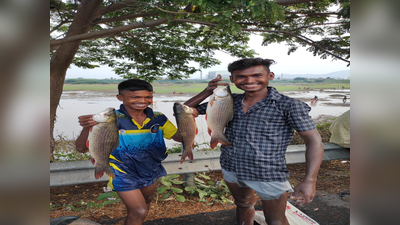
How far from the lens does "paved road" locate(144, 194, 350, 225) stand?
12.5 feet

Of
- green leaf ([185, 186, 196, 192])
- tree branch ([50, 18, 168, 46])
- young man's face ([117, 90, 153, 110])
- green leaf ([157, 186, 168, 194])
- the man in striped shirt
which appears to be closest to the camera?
the man in striped shirt

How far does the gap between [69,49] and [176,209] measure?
337cm

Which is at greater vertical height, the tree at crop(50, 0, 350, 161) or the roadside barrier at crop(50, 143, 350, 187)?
the tree at crop(50, 0, 350, 161)

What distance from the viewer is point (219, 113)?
8.61 ft

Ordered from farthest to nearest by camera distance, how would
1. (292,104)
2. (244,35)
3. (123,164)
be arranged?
(244,35) < (123,164) < (292,104)

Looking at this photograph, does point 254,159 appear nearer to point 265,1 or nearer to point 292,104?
point 292,104

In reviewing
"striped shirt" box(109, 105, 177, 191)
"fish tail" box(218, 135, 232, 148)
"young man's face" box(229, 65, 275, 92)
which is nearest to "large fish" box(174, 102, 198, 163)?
"fish tail" box(218, 135, 232, 148)

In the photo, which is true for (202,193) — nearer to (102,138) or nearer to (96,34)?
(102,138)

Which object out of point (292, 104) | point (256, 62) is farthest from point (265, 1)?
point (292, 104)

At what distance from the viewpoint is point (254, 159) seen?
2.57 meters

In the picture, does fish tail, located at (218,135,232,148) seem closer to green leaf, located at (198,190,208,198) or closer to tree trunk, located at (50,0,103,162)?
green leaf, located at (198,190,208,198)

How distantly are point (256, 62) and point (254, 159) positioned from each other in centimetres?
95
